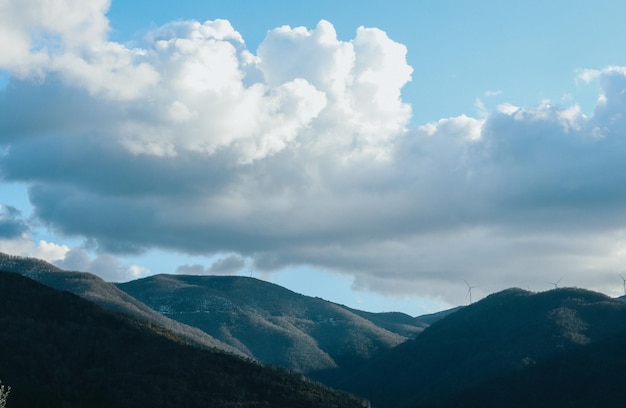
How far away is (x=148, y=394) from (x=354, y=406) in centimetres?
4704

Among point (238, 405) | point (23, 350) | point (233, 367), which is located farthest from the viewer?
point (233, 367)

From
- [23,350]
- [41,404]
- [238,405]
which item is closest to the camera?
[41,404]

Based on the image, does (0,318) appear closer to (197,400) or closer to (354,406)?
(197,400)

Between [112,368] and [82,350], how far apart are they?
11.7 metres

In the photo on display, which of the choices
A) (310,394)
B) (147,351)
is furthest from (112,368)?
(310,394)

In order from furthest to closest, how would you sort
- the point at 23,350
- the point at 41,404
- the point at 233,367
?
the point at 233,367 < the point at 23,350 < the point at 41,404

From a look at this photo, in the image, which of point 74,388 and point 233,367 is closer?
point 74,388

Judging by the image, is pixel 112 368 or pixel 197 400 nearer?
pixel 197 400

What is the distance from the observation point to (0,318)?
199 meters

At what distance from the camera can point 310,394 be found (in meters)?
188

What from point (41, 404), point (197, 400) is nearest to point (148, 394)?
point (197, 400)

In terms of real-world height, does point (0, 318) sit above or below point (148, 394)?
above

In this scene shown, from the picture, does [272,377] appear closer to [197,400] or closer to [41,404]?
[197,400]

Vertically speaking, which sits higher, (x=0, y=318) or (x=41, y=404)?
(x=0, y=318)
